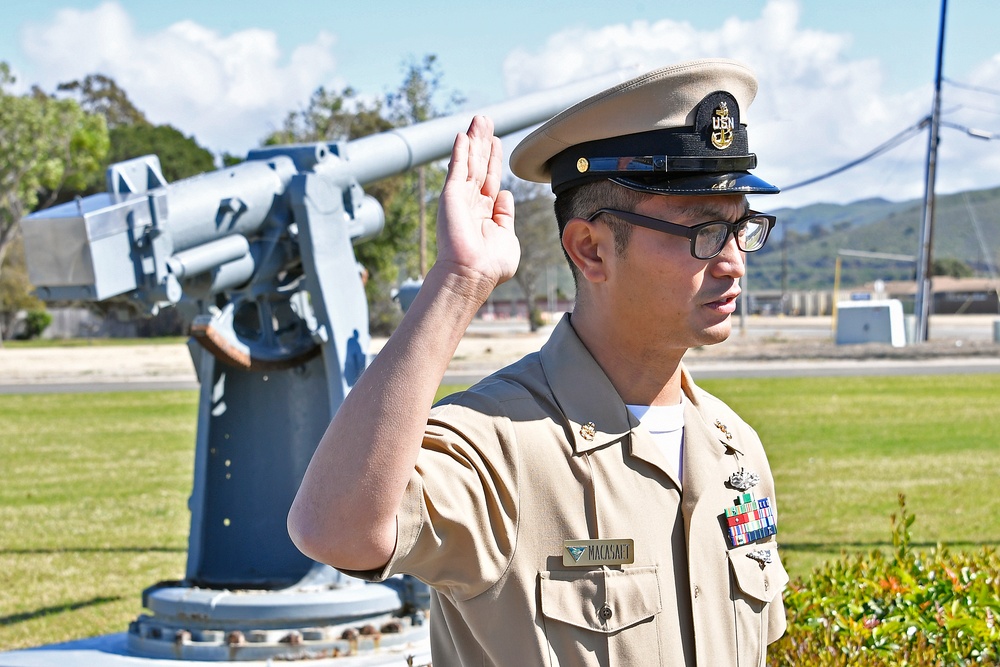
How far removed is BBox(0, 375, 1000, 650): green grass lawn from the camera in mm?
7488

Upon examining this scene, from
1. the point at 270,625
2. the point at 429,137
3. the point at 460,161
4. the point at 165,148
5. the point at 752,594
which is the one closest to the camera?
the point at 460,161

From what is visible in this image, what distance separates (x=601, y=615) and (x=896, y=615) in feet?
6.35

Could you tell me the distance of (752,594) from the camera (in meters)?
2.17

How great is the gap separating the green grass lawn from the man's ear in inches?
87.2

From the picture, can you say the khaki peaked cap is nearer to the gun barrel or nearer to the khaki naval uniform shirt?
the khaki naval uniform shirt

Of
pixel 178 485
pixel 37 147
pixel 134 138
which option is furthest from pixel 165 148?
pixel 178 485

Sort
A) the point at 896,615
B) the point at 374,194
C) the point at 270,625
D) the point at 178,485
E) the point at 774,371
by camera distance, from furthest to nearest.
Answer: the point at 374,194 → the point at 774,371 → the point at 178,485 → the point at 270,625 → the point at 896,615

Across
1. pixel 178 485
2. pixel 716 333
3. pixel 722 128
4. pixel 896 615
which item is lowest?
pixel 178 485

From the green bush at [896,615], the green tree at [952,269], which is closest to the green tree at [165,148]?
the green bush at [896,615]

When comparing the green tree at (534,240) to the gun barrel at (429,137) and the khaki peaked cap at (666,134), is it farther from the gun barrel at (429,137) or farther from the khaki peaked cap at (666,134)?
the khaki peaked cap at (666,134)

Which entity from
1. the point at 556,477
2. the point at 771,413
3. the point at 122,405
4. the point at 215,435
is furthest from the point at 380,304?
the point at 556,477

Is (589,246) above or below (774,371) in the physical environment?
above

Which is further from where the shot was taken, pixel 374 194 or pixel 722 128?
pixel 374 194

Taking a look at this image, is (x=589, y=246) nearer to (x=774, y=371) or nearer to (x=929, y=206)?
(x=774, y=371)
